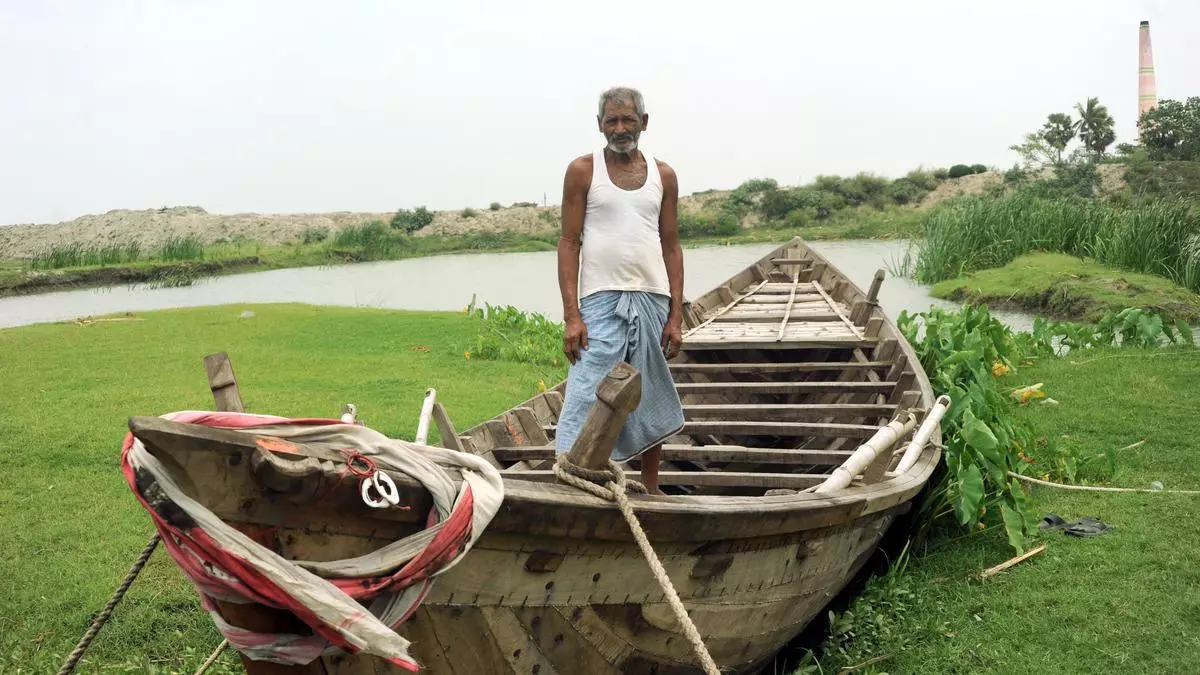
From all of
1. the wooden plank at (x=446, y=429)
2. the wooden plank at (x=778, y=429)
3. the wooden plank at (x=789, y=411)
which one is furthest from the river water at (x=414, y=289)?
the wooden plank at (x=446, y=429)

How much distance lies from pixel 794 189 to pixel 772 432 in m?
27.4

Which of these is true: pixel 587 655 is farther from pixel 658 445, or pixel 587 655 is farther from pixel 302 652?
pixel 658 445

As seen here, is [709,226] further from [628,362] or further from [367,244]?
[628,362]

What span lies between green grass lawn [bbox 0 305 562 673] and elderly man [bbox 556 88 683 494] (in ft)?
5.26

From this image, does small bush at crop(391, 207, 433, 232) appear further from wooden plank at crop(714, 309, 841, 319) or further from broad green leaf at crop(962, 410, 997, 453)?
broad green leaf at crop(962, 410, 997, 453)

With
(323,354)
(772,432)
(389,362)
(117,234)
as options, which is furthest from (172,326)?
(117,234)

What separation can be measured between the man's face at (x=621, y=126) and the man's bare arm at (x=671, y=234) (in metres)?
0.20

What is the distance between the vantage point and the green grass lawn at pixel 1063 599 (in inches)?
128

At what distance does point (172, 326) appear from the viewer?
1046 centimetres

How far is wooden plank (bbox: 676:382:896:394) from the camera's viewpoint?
5.21 m

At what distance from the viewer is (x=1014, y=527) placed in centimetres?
403

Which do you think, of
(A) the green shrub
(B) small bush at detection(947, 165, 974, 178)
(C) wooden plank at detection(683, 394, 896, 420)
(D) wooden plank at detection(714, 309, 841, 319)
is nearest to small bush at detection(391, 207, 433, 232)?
(A) the green shrub

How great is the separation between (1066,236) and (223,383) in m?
14.5

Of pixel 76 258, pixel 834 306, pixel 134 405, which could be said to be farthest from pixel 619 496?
pixel 76 258
